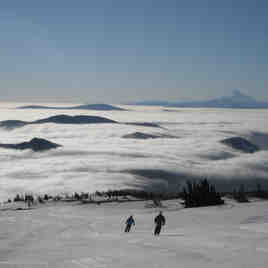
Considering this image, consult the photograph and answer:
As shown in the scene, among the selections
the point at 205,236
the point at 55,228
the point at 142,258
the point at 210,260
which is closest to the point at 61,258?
the point at 142,258

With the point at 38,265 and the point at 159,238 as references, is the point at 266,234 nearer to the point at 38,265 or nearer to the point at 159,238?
the point at 159,238

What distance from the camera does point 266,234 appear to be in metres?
36.4

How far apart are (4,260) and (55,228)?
25712 millimetres

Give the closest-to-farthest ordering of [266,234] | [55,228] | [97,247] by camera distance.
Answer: [97,247] → [266,234] → [55,228]

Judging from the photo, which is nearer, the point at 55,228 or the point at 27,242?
the point at 27,242

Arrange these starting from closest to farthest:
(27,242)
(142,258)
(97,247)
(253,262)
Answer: (253,262), (142,258), (97,247), (27,242)

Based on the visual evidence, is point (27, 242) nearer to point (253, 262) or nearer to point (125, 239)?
point (125, 239)

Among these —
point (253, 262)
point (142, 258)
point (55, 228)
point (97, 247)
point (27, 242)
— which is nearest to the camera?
point (253, 262)

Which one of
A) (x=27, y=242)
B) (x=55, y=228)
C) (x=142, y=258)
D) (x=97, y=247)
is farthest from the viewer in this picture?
(x=55, y=228)

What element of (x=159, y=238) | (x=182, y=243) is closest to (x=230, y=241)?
(x=182, y=243)

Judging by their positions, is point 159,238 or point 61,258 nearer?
point 61,258

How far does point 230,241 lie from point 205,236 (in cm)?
427

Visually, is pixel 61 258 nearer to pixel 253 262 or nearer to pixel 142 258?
pixel 142 258

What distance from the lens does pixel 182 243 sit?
33.1 m
